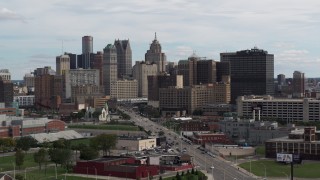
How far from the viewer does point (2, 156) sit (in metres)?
67.9

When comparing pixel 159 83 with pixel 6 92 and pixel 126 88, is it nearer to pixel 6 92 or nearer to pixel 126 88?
pixel 126 88

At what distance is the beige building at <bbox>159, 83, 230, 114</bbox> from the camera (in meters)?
137

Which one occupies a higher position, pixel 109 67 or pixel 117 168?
pixel 109 67

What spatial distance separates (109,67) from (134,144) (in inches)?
4653

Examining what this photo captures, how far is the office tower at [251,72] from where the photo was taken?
507 ft

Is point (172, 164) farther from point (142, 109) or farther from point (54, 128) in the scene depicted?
point (142, 109)

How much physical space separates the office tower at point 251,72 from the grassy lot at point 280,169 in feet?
296

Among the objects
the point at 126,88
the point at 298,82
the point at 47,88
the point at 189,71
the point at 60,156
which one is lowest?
the point at 60,156

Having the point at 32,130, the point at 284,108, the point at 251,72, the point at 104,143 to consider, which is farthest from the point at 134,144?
the point at 251,72

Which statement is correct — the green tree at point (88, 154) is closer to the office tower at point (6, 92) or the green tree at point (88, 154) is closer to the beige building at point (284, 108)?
the beige building at point (284, 108)

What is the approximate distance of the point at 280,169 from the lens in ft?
194

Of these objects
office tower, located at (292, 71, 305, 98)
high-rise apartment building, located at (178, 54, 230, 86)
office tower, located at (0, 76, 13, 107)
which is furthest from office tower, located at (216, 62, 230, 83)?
office tower, located at (0, 76, 13, 107)

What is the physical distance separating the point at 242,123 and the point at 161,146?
16.1 metres

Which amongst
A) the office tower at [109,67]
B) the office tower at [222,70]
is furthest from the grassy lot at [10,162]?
the office tower at [109,67]
